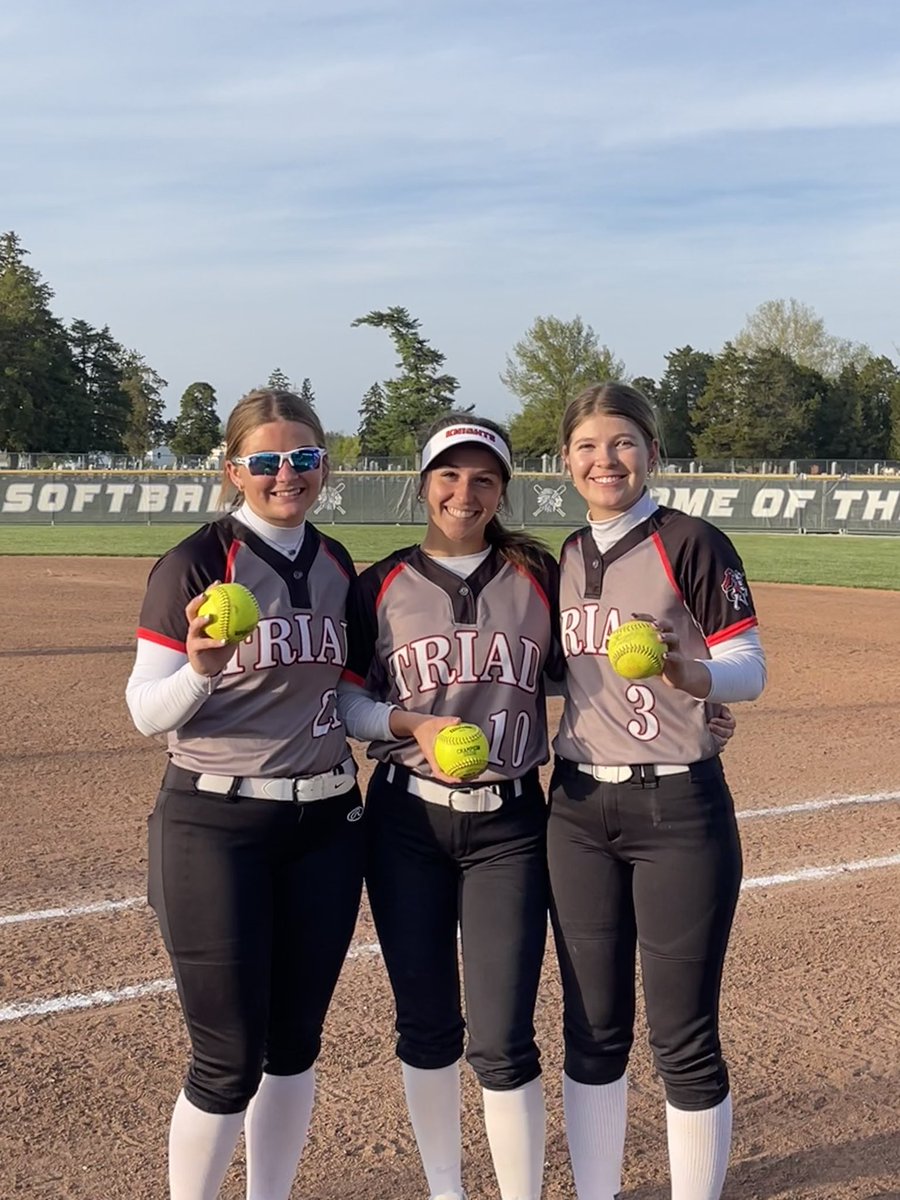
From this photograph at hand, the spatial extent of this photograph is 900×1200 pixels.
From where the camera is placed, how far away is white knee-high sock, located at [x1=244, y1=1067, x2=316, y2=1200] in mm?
2783

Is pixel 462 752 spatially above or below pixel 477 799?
above

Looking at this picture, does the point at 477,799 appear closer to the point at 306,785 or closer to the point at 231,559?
the point at 306,785

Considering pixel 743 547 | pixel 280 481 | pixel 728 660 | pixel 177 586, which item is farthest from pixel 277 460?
pixel 743 547

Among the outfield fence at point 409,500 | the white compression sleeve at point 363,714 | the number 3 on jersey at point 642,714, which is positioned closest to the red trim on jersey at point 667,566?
the number 3 on jersey at point 642,714

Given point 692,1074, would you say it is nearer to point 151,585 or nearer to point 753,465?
point 151,585

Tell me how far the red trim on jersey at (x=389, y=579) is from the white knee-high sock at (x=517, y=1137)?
45.9 inches

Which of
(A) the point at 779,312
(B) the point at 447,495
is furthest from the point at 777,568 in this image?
(A) the point at 779,312

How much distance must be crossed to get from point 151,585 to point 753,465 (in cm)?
4664

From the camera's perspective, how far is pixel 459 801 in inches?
110

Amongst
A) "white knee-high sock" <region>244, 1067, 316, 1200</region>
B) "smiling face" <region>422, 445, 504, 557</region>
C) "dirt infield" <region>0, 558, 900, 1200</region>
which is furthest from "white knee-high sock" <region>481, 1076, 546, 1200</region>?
"smiling face" <region>422, 445, 504, 557</region>

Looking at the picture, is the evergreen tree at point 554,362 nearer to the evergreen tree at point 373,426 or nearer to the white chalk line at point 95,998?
the evergreen tree at point 373,426

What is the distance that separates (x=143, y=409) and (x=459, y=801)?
82.5 m

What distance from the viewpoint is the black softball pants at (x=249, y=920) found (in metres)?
2.62

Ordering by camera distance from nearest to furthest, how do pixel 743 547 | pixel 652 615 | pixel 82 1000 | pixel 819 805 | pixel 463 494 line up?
pixel 652 615 → pixel 463 494 → pixel 82 1000 → pixel 819 805 → pixel 743 547
